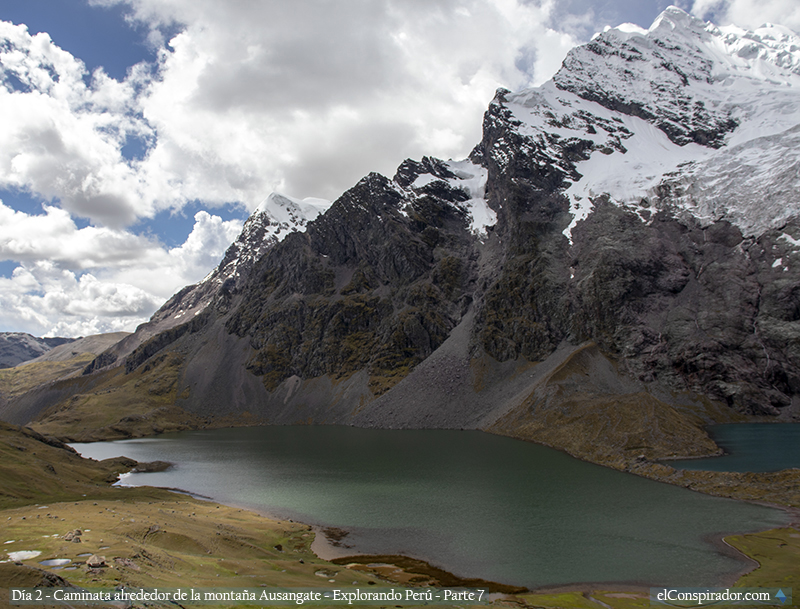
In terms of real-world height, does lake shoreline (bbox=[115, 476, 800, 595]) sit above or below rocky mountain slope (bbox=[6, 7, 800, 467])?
below

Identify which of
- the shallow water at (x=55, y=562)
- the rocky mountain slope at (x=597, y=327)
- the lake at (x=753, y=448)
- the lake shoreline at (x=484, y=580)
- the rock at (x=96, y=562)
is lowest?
the lake shoreline at (x=484, y=580)

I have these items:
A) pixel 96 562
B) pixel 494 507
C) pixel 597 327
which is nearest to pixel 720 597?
pixel 494 507

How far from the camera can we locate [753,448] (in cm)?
8262

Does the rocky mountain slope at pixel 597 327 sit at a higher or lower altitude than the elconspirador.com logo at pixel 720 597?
higher

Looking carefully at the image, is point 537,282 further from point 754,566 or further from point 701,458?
point 754,566

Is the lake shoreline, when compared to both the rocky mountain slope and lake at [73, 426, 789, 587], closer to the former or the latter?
lake at [73, 426, 789, 587]

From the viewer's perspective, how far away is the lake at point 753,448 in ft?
230

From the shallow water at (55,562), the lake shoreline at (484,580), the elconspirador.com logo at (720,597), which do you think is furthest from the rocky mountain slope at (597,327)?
the shallow water at (55,562)

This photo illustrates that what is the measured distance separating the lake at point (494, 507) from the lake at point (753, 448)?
15.2m

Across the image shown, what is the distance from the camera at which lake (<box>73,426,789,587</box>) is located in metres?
38.1

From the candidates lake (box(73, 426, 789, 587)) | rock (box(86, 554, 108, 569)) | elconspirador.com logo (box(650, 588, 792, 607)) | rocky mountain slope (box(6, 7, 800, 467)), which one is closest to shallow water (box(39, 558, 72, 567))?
rock (box(86, 554, 108, 569))

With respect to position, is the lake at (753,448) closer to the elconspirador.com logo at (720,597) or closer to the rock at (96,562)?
the elconspirador.com logo at (720,597)

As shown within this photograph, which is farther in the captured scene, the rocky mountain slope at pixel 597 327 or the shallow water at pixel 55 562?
the rocky mountain slope at pixel 597 327

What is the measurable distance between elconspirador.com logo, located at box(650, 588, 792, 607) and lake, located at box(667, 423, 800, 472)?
45384mm
